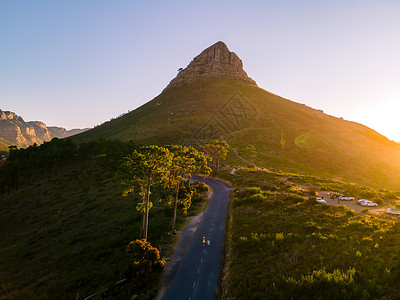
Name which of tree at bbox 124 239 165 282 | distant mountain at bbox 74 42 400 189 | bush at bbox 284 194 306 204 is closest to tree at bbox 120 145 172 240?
tree at bbox 124 239 165 282

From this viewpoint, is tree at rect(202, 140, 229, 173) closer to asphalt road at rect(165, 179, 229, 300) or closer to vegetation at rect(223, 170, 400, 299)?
asphalt road at rect(165, 179, 229, 300)

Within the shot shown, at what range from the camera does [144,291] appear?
60.2 ft

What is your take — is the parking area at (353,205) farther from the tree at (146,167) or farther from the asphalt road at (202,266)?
the tree at (146,167)

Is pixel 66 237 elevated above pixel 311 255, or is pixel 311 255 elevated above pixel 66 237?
pixel 311 255

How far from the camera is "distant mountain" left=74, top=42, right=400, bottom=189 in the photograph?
97312mm

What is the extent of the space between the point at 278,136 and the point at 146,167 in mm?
117216

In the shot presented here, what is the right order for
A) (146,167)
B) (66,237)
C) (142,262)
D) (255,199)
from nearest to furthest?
(142,262), (146,167), (66,237), (255,199)

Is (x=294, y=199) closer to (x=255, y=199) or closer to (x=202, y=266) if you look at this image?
(x=255, y=199)

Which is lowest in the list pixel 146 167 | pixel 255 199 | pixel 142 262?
pixel 142 262

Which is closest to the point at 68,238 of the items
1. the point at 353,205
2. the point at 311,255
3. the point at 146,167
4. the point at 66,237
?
the point at 66,237

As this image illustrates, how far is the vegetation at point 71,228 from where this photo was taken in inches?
842

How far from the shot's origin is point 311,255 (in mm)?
18859

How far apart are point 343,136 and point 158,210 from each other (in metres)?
145

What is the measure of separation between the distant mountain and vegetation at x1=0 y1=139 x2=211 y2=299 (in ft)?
154
